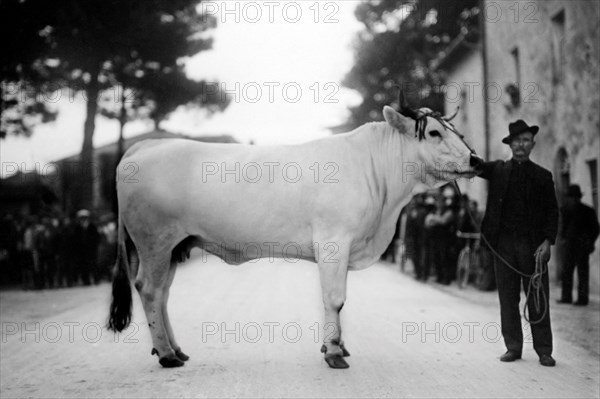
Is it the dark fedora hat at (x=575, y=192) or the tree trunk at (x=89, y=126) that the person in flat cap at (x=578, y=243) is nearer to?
the dark fedora hat at (x=575, y=192)

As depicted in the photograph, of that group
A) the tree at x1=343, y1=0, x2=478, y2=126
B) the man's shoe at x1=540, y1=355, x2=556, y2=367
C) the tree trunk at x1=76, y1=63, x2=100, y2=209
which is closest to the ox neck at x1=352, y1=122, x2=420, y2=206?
the man's shoe at x1=540, y1=355, x2=556, y2=367

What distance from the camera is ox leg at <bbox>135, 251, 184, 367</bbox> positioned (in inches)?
295

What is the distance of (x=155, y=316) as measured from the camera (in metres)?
7.63

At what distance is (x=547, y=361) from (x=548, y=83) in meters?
14.1

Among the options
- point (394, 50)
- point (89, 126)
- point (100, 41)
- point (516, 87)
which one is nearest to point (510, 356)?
point (516, 87)

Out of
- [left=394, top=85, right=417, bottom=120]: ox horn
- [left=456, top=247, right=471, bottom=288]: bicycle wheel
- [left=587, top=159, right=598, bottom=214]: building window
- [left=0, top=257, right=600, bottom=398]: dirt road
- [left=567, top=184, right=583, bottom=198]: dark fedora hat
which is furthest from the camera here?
[left=456, top=247, right=471, bottom=288]: bicycle wheel

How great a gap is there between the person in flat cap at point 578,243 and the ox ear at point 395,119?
7.70 metres

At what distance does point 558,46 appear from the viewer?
19484 millimetres

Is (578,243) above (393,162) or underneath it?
underneath

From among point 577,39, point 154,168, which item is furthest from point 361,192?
point 577,39

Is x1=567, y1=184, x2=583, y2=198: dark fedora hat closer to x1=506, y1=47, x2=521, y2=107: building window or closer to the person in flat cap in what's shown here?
the person in flat cap

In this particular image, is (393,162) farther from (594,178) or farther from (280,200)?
(594,178)

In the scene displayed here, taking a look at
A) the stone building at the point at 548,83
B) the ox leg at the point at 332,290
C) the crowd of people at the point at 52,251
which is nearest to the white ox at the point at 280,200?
the ox leg at the point at 332,290

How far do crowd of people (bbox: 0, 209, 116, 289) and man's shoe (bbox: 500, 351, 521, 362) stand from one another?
616 inches
